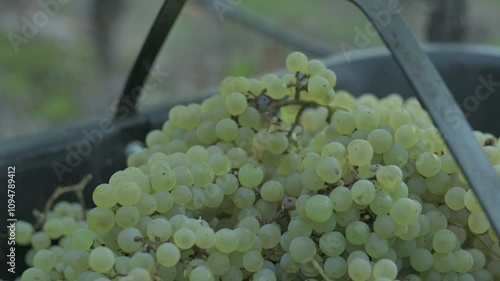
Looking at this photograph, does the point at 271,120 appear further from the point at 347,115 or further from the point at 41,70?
the point at 41,70

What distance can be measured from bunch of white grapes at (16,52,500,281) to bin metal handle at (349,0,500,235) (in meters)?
0.08

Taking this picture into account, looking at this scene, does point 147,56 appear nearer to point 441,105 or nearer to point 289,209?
point 289,209

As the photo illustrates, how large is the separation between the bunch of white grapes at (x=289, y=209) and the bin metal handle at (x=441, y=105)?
3.0 inches

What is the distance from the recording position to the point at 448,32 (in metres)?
1.58

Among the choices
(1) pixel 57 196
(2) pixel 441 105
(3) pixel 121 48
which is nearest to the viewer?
(2) pixel 441 105

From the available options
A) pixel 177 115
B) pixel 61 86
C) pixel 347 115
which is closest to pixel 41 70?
pixel 61 86

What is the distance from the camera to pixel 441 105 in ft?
1.82

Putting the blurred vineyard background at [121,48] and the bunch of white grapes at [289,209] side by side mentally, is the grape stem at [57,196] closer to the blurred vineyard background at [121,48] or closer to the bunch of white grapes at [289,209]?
the bunch of white grapes at [289,209]

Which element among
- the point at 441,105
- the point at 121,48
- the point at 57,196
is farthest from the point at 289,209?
the point at 121,48

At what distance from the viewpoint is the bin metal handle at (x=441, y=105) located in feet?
1.67

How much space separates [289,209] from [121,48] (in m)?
1.95

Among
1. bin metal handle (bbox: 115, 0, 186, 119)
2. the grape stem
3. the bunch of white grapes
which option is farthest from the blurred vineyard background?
the bunch of white grapes

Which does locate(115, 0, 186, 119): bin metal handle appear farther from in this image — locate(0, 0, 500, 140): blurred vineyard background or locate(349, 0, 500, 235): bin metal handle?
locate(0, 0, 500, 140): blurred vineyard background

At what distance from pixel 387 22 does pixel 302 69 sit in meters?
0.15
